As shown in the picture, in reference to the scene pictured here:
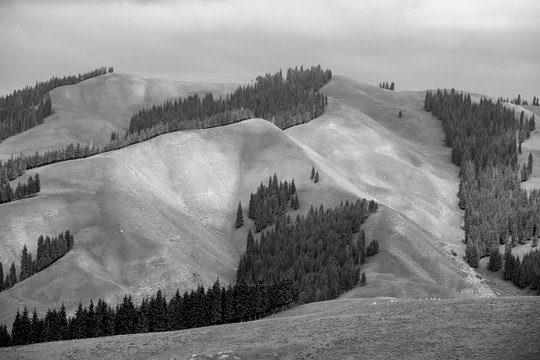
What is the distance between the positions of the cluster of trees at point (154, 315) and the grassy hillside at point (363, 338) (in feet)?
84.3

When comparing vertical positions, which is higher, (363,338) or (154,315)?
(363,338)

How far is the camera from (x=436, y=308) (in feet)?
390

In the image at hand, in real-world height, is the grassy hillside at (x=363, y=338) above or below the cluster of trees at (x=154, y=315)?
above

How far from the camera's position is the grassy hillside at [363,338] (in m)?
102

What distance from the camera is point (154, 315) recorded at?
160 m

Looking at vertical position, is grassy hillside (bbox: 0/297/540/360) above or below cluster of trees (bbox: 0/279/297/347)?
above

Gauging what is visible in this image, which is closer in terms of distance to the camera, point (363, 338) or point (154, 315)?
point (363, 338)

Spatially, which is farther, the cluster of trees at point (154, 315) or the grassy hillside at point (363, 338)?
the cluster of trees at point (154, 315)

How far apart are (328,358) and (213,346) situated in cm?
1653

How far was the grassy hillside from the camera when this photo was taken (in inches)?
3999

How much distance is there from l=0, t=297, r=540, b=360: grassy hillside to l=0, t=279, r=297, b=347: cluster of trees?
25.7m

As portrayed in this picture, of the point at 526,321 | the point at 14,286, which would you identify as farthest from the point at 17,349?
the point at 14,286

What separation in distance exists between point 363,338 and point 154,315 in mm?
60194

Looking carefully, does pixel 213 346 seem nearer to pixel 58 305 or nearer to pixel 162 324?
pixel 162 324
